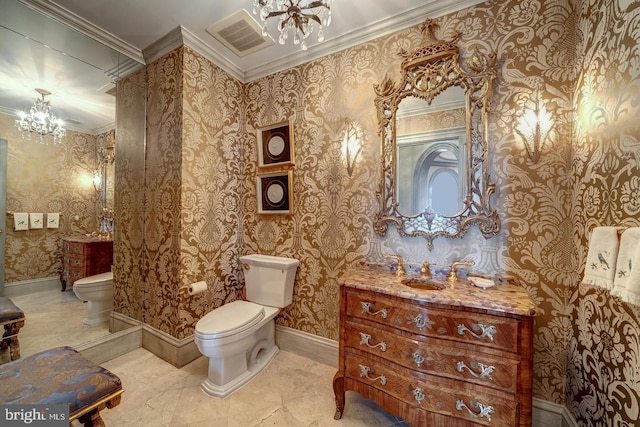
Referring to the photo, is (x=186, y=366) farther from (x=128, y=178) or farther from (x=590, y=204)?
(x=590, y=204)

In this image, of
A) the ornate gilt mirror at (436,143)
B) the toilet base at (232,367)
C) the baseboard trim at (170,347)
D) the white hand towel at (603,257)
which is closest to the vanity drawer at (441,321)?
the white hand towel at (603,257)

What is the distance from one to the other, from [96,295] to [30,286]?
1.37ft

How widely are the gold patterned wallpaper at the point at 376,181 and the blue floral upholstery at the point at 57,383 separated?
80cm

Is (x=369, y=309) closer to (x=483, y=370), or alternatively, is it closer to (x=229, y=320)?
(x=483, y=370)

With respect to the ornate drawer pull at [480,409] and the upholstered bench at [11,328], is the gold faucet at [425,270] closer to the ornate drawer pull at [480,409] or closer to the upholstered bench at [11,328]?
the ornate drawer pull at [480,409]

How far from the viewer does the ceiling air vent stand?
1.79 metres

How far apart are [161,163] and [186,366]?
177cm

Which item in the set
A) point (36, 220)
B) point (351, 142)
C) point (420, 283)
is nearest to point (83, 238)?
point (36, 220)

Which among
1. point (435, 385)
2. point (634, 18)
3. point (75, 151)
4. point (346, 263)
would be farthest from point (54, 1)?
point (435, 385)

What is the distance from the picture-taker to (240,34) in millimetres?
1938

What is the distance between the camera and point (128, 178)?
2.28 m

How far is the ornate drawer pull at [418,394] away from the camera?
1.21m

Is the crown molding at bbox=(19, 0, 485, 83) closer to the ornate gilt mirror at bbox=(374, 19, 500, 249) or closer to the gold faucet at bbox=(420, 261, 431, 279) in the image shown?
the ornate gilt mirror at bbox=(374, 19, 500, 249)

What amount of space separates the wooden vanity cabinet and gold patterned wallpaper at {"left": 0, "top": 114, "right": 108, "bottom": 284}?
7.64ft
